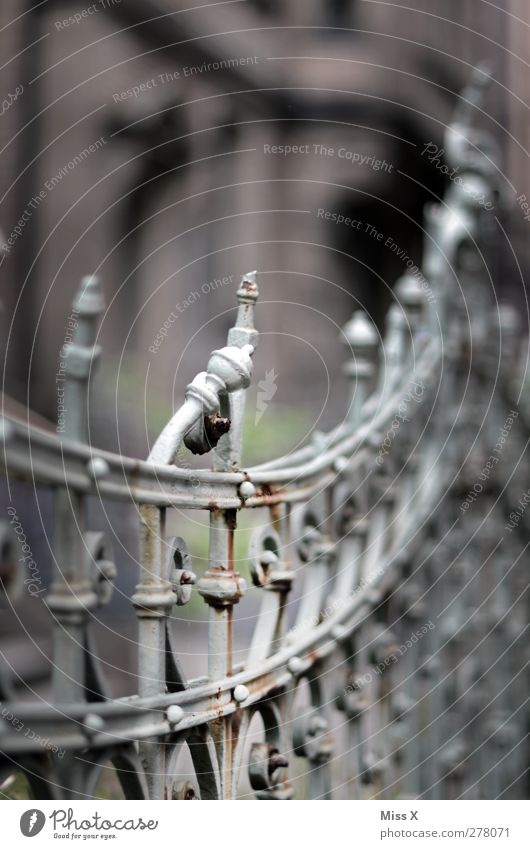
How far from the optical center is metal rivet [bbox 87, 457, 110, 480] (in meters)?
0.56

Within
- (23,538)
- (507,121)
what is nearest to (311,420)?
(23,538)

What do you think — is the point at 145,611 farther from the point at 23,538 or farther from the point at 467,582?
the point at 467,582

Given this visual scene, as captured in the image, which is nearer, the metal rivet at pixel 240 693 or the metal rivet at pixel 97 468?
the metal rivet at pixel 97 468

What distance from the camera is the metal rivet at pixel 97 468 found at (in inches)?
22.2

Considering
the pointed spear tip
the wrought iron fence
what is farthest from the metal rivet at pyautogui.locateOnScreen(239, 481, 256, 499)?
the pointed spear tip

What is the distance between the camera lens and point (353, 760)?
2.80 feet

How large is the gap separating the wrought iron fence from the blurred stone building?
0.08m

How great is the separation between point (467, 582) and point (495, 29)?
1.82 ft

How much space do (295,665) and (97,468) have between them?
0.86ft

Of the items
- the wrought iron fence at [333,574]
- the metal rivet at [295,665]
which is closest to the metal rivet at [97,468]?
the wrought iron fence at [333,574]

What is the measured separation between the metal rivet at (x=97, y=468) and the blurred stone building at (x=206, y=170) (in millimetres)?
136

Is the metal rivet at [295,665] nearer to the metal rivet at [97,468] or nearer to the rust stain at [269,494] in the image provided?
the rust stain at [269,494]

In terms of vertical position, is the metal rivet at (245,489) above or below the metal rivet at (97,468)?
above
